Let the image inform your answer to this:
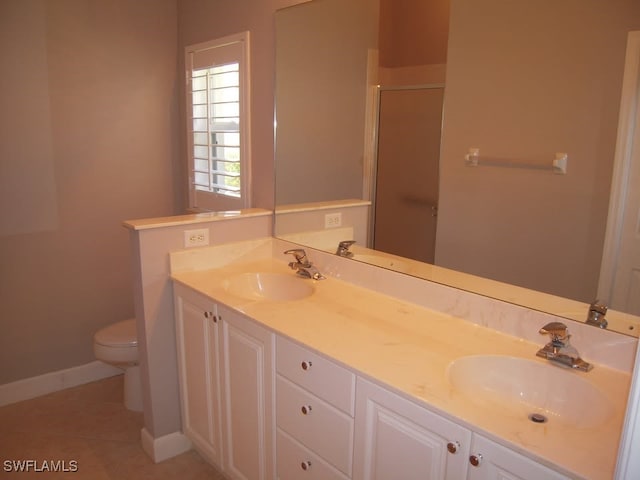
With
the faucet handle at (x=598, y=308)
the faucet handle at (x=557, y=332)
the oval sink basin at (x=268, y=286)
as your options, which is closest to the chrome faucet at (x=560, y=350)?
the faucet handle at (x=557, y=332)

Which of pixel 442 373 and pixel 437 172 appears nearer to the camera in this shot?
pixel 442 373

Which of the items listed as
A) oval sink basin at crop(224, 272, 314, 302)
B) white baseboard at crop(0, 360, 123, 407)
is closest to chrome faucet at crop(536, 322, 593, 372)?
oval sink basin at crop(224, 272, 314, 302)

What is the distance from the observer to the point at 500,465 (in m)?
1.19

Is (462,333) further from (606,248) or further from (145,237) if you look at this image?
(145,237)

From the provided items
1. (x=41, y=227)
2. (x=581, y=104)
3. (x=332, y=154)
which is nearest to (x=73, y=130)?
(x=41, y=227)

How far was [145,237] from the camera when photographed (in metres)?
2.32

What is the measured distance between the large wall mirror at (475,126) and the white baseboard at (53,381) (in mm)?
1948

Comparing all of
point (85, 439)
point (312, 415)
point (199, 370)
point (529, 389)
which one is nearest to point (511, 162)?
point (529, 389)

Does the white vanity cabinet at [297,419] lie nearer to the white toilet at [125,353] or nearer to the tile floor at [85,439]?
the tile floor at [85,439]

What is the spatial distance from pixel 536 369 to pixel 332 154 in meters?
1.36

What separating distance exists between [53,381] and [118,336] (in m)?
0.65

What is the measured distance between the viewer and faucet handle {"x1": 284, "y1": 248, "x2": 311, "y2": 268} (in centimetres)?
247

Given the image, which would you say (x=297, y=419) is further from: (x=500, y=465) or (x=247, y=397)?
(x=500, y=465)

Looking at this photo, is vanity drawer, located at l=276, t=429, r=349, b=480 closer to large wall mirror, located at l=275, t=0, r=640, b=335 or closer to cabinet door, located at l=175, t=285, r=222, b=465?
cabinet door, located at l=175, t=285, r=222, b=465
